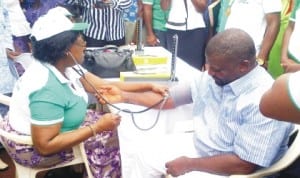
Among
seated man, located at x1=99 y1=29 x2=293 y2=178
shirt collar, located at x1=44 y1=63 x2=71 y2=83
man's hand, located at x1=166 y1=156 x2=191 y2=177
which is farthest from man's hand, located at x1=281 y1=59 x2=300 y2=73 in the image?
shirt collar, located at x1=44 y1=63 x2=71 y2=83

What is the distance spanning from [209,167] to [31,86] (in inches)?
33.1

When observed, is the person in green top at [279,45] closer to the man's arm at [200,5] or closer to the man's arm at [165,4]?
the man's arm at [200,5]

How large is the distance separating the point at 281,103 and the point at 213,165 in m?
0.75

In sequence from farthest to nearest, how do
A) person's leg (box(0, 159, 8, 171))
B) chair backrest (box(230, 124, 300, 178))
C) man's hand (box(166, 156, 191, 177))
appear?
person's leg (box(0, 159, 8, 171)) → man's hand (box(166, 156, 191, 177)) → chair backrest (box(230, 124, 300, 178))

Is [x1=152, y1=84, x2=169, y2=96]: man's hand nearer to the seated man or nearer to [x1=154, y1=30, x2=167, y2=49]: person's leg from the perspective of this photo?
the seated man

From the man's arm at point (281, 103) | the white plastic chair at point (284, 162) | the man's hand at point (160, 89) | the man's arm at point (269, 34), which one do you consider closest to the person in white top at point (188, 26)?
the man's arm at point (269, 34)

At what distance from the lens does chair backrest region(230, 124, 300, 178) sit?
1380 mm

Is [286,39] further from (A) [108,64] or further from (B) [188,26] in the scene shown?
(A) [108,64]

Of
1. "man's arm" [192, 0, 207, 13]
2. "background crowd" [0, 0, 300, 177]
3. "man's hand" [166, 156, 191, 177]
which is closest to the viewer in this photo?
"man's hand" [166, 156, 191, 177]

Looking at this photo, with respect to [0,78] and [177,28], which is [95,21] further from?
[0,78]

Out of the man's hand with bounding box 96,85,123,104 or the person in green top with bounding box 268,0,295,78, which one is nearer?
the man's hand with bounding box 96,85,123,104

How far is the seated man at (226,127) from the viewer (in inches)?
54.4

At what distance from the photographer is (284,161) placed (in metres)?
1.40

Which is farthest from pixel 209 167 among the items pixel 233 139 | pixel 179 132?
pixel 179 132
